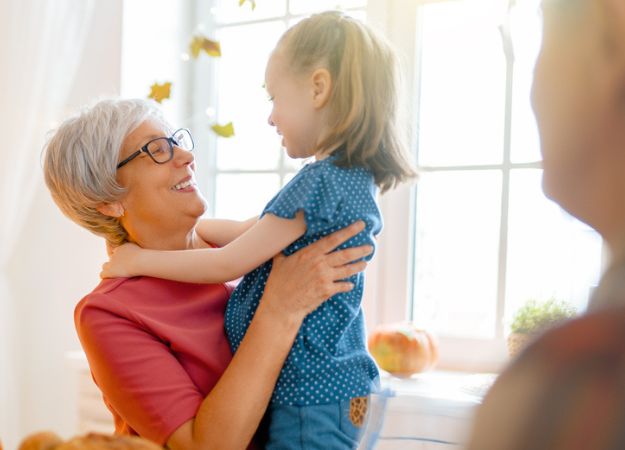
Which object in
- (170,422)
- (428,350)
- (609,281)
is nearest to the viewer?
(609,281)

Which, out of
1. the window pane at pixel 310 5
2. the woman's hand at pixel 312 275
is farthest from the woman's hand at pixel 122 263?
the window pane at pixel 310 5

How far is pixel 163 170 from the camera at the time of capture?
142 centimetres

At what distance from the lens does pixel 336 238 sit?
128 cm

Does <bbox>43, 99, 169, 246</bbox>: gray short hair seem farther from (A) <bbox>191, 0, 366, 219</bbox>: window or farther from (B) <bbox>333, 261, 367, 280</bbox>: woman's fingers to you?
(A) <bbox>191, 0, 366, 219</bbox>: window

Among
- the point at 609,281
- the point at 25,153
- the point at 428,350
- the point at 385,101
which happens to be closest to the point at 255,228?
the point at 385,101

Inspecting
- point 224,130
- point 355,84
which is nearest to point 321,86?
point 355,84

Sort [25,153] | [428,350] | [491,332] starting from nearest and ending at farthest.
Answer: [428,350] < [491,332] < [25,153]

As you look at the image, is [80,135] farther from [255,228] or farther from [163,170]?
[255,228]

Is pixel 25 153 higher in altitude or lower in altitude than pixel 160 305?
higher

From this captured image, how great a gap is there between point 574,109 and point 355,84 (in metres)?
1.14

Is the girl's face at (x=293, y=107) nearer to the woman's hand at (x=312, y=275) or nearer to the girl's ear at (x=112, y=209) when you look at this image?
the woman's hand at (x=312, y=275)

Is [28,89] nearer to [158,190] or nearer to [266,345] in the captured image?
[158,190]

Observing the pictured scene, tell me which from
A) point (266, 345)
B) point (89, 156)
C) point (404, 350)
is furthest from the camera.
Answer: point (404, 350)

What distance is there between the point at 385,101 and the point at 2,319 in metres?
1.87
